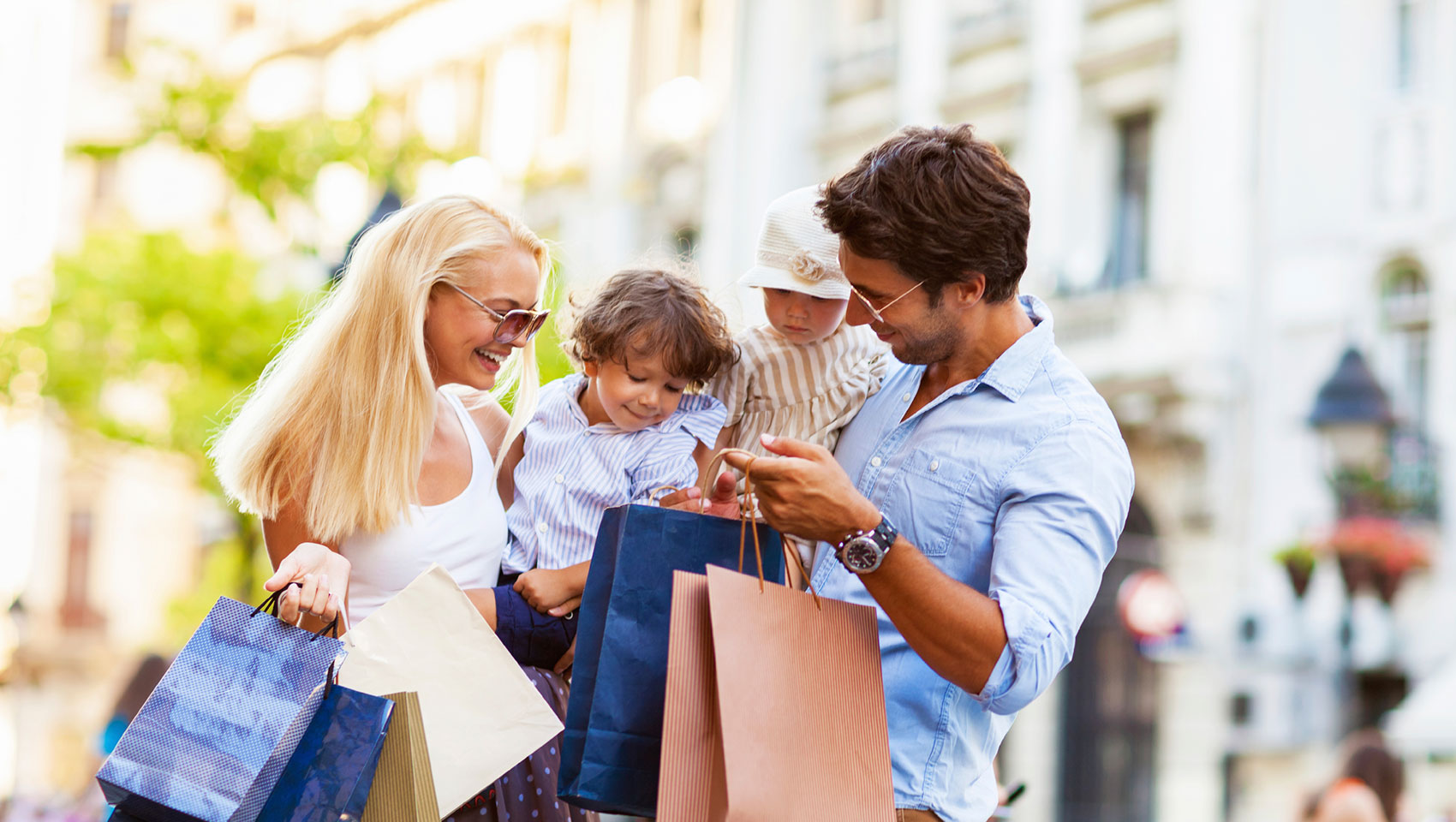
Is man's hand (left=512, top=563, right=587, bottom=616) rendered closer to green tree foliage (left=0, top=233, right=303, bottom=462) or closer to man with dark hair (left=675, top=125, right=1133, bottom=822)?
man with dark hair (left=675, top=125, right=1133, bottom=822)

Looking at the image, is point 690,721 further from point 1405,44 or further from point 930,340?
point 1405,44

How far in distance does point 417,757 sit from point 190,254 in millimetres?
13019

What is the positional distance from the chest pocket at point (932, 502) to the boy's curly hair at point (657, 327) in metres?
0.55

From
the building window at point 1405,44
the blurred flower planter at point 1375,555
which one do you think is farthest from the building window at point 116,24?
the blurred flower planter at point 1375,555

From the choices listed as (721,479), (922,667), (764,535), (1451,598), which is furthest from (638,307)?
(1451,598)

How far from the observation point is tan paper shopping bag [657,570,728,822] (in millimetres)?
2240

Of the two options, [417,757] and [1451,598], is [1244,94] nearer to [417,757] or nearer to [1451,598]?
[1451,598]

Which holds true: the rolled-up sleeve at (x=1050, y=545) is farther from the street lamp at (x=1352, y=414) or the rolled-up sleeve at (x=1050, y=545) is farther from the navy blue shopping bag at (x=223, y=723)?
the street lamp at (x=1352, y=414)

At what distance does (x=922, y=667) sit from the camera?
2.54 m

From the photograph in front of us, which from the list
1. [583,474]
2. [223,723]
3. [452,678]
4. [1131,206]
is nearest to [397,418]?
[583,474]

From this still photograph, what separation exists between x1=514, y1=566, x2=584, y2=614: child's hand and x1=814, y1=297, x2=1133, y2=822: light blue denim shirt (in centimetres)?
45

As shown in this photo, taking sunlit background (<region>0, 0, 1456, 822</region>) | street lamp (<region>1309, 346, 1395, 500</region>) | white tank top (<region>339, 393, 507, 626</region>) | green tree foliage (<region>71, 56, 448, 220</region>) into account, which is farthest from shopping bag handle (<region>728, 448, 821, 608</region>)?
green tree foliage (<region>71, 56, 448, 220</region>)

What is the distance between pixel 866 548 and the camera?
2.26 m

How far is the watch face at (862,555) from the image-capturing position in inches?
89.0
